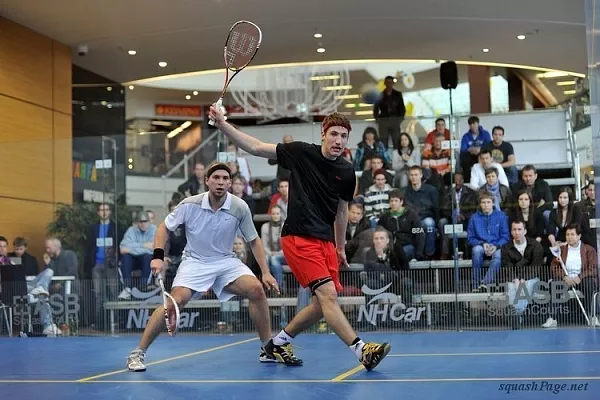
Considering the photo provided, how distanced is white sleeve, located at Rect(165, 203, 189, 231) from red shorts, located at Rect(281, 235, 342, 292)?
86 cm

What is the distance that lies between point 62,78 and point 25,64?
863 millimetres

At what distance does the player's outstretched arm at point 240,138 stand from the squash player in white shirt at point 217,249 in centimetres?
61

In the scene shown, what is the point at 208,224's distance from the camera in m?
5.84

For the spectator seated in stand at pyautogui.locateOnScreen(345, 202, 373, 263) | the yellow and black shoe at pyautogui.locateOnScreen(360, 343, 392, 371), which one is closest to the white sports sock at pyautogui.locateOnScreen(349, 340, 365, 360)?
the yellow and black shoe at pyautogui.locateOnScreen(360, 343, 392, 371)

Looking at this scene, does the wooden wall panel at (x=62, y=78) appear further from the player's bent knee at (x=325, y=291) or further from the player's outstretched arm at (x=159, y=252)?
the player's bent knee at (x=325, y=291)

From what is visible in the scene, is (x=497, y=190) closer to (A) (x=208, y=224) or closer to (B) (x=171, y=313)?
(A) (x=208, y=224)

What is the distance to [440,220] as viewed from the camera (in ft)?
31.6

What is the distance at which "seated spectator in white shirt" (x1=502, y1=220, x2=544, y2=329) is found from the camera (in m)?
9.09

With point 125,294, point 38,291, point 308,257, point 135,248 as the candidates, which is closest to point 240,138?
point 308,257

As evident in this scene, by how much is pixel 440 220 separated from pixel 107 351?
3.97 m

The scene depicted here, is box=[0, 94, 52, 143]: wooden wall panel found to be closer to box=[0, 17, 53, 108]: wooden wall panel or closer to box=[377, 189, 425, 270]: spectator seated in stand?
box=[0, 17, 53, 108]: wooden wall panel

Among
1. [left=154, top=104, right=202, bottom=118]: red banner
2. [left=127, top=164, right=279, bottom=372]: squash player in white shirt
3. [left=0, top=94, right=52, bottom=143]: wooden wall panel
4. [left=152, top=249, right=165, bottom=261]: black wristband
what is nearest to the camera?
[left=152, top=249, right=165, bottom=261]: black wristband

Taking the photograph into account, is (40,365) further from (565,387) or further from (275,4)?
(275,4)

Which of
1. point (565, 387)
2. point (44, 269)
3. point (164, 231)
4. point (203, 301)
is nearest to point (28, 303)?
point (44, 269)
